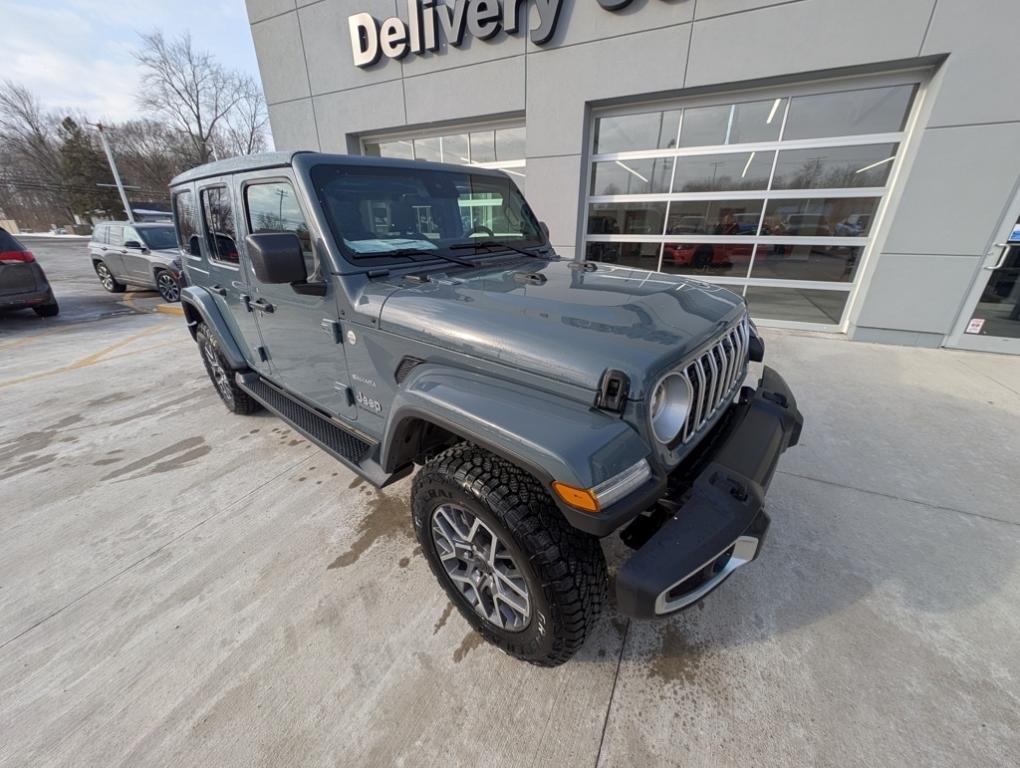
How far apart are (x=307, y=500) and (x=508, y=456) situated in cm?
199

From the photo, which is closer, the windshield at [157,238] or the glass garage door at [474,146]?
the glass garage door at [474,146]

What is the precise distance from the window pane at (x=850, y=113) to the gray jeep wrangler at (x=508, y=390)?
521 centimetres

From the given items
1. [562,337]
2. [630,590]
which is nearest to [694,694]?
[630,590]

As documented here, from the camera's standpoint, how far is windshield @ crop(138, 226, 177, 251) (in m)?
9.07

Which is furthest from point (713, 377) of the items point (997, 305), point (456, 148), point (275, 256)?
point (456, 148)

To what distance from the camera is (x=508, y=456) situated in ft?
4.53

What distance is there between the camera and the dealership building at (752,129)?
15.8ft

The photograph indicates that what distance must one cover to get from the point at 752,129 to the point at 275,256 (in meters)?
6.92

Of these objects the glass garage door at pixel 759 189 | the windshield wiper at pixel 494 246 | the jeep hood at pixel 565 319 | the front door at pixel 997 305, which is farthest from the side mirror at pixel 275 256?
the front door at pixel 997 305

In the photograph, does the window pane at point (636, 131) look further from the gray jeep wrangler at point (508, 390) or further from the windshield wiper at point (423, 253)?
the windshield wiper at point (423, 253)

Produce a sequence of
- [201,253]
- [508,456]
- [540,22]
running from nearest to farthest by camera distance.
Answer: [508,456] < [201,253] < [540,22]

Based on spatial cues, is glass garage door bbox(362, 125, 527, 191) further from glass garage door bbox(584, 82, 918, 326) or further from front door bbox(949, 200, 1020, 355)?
front door bbox(949, 200, 1020, 355)

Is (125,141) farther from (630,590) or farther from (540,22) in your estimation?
(630,590)

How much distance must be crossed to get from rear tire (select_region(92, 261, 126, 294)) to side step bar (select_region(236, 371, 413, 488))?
10.9m
